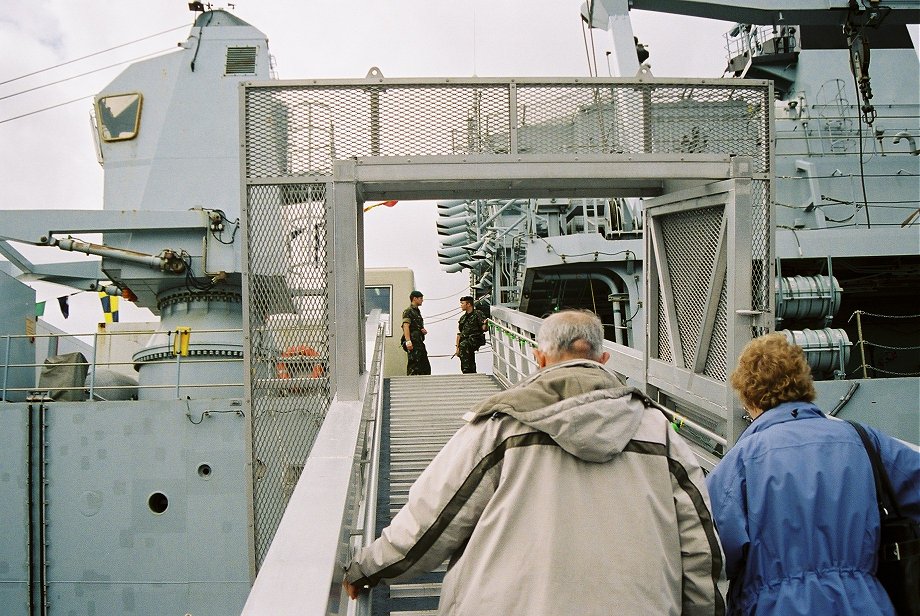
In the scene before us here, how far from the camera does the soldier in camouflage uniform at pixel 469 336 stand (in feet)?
45.9

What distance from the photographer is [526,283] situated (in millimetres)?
17375

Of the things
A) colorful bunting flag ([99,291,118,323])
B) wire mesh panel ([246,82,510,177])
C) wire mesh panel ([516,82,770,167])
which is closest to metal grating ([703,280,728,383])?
wire mesh panel ([516,82,770,167])

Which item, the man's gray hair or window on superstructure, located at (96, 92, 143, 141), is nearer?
the man's gray hair

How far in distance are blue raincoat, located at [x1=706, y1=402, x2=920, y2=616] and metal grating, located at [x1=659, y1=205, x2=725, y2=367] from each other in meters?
3.49

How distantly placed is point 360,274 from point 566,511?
446 centimetres

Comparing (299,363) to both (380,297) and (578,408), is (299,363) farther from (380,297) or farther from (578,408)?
(380,297)

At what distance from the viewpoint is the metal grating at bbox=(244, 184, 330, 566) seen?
5965 millimetres

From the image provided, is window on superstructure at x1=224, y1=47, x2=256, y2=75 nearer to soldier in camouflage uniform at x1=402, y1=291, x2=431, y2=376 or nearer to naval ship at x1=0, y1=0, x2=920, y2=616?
naval ship at x1=0, y1=0, x2=920, y2=616

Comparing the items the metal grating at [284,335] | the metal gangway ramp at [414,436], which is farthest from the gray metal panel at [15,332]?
the metal grating at [284,335]

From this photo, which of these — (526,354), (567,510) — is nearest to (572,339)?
(567,510)

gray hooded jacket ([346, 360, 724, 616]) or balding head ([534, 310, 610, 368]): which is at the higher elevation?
balding head ([534, 310, 610, 368])

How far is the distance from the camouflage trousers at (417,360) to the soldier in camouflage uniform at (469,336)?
78 cm

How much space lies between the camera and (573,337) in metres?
2.46

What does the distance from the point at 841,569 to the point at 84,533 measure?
11153 millimetres
